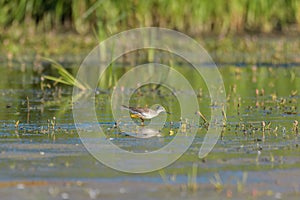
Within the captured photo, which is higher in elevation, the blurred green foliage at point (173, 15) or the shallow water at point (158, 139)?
the blurred green foliage at point (173, 15)

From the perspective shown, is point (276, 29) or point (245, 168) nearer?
point (245, 168)

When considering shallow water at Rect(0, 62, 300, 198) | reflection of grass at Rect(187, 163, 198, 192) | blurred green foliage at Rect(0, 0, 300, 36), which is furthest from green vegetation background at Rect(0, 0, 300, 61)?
reflection of grass at Rect(187, 163, 198, 192)

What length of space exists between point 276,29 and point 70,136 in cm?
1321

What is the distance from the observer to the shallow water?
6332 millimetres

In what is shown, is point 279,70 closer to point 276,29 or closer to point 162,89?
point 162,89

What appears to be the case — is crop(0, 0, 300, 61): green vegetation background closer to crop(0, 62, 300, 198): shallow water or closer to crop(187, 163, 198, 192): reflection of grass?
crop(0, 62, 300, 198): shallow water

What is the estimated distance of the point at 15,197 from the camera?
18.6 feet

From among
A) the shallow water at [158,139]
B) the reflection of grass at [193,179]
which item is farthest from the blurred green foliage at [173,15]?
the reflection of grass at [193,179]

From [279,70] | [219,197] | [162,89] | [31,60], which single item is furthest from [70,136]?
[31,60]

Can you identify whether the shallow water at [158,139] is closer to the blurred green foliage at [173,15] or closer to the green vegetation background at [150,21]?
the green vegetation background at [150,21]

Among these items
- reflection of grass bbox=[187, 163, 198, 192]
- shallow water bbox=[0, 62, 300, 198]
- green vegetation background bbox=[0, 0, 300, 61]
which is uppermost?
green vegetation background bbox=[0, 0, 300, 61]

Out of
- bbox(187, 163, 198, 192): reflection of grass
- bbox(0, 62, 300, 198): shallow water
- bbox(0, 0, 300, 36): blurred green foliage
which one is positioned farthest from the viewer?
bbox(0, 0, 300, 36): blurred green foliage

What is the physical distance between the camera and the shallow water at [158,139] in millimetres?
6332

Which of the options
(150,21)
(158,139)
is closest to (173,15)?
(150,21)
